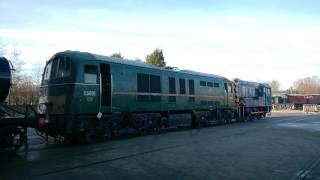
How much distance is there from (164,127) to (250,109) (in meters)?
16.8

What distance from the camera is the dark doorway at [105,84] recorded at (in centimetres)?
1982

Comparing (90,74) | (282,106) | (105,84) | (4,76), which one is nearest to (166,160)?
(4,76)

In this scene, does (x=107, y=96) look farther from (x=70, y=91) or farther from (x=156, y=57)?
(x=156, y=57)

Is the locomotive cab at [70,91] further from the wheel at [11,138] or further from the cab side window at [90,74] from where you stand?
the wheel at [11,138]

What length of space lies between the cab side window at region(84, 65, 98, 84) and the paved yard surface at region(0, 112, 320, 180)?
268 centimetres

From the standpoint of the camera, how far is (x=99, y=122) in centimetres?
1945

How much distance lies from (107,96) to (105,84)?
1.79 feet

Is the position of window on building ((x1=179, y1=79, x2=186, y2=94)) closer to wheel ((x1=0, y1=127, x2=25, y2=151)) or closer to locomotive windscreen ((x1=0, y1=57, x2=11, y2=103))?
wheel ((x1=0, y1=127, x2=25, y2=151))

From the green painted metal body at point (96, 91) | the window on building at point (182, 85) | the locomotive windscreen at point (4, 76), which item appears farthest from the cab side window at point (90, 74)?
the window on building at point (182, 85)

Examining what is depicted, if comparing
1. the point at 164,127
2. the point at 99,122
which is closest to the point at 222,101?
the point at 164,127

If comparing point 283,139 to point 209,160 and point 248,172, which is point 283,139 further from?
point 248,172

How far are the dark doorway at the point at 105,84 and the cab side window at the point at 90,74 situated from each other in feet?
1.97

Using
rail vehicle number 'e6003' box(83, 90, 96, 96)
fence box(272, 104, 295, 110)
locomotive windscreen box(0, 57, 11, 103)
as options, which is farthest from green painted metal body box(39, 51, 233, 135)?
fence box(272, 104, 295, 110)

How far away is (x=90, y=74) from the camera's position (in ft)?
62.4
